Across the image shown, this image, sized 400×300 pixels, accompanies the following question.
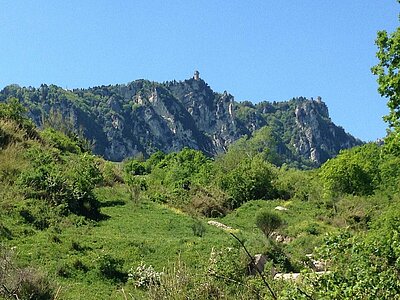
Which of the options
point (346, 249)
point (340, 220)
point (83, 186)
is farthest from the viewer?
point (340, 220)

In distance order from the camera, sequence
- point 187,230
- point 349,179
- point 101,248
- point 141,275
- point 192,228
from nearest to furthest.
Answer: point 141,275
point 101,248
point 192,228
point 187,230
point 349,179

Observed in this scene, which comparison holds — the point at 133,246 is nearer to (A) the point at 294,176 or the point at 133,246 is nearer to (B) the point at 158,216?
(B) the point at 158,216

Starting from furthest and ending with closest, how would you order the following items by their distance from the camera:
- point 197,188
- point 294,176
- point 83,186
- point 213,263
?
point 294,176 → point 197,188 → point 83,186 → point 213,263

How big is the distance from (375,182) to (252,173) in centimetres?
950

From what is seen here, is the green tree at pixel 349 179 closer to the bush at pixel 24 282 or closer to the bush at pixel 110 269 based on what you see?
the bush at pixel 110 269

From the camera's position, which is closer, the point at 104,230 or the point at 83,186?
the point at 104,230

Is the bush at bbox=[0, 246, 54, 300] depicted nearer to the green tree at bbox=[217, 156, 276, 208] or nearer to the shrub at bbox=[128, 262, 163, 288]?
the shrub at bbox=[128, 262, 163, 288]

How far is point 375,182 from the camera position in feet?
121

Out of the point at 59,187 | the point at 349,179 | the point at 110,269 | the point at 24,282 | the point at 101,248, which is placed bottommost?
the point at 24,282

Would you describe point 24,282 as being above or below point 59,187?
below

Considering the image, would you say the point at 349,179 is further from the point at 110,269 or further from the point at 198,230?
the point at 110,269

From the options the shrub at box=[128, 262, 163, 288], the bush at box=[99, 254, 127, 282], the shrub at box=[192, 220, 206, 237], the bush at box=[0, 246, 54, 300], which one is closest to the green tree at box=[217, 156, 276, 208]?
the shrub at box=[192, 220, 206, 237]

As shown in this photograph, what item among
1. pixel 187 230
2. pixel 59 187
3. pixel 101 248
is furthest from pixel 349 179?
pixel 101 248

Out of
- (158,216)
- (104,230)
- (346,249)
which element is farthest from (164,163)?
(346,249)
